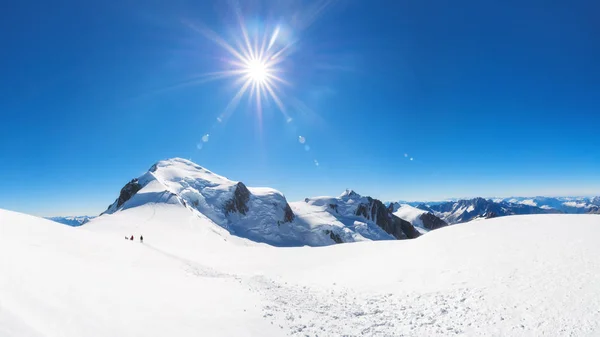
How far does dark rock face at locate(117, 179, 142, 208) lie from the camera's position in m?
125

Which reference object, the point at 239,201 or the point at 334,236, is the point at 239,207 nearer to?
the point at 239,201

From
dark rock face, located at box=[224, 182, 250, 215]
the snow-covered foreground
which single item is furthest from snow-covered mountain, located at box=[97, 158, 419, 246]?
the snow-covered foreground

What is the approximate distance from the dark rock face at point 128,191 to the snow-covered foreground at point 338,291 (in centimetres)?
11247

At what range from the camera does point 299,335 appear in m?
14.2

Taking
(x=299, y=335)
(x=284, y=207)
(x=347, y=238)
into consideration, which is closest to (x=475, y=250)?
(x=299, y=335)

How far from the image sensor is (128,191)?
126562 millimetres

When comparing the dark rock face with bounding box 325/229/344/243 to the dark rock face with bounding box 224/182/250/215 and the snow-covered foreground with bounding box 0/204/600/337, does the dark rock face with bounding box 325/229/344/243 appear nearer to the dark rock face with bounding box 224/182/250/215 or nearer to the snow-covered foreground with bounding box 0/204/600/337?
the dark rock face with bounding box 224/182/250/215

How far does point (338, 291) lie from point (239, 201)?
472 feet

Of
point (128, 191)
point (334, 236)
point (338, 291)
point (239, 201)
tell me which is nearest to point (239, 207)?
point (239, 201)

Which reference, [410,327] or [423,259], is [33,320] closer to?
[410,327]

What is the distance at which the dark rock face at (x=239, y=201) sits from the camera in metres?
152

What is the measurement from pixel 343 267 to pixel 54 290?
24307mm

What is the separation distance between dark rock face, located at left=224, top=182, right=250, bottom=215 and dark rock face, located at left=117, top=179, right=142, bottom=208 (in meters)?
43.9

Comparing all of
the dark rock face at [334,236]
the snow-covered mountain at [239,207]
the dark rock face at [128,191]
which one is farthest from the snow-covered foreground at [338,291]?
the dark rock face at [334,236]
